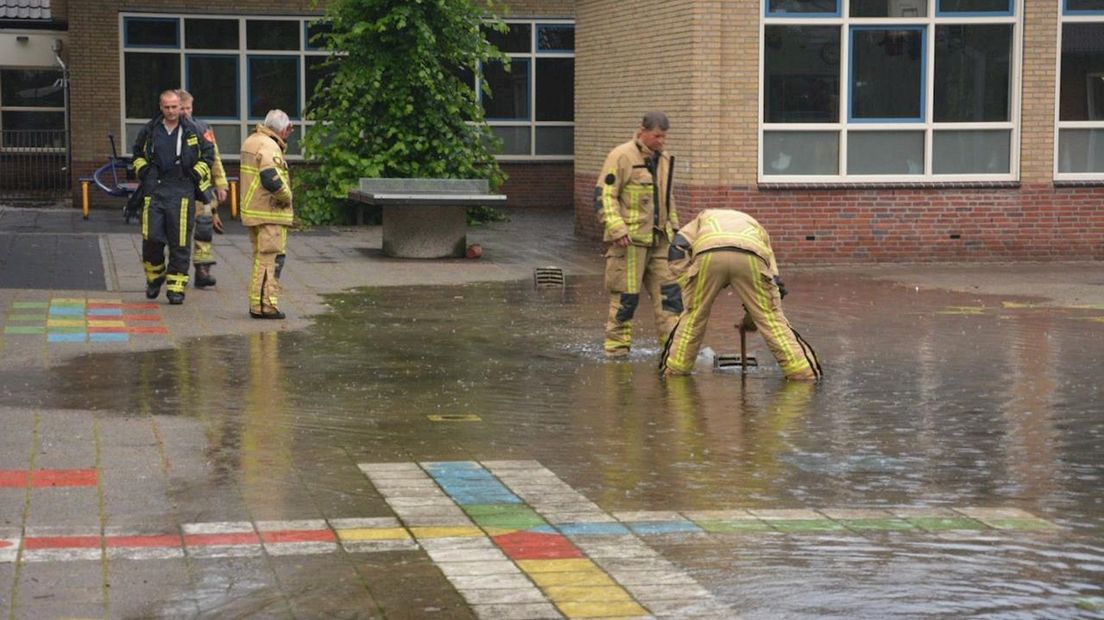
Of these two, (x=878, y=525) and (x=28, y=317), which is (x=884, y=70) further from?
(x=878, y=525)

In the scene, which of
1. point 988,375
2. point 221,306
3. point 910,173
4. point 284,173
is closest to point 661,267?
point 988,375

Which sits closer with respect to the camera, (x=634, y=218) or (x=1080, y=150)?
(x=634, y=218)

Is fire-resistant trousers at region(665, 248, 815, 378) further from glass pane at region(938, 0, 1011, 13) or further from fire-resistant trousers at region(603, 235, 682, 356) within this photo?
glass pane at region(938, 0, 1011, 13)

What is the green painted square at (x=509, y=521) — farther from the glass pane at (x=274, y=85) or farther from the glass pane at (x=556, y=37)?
the glass pane at (x=556, y=37)

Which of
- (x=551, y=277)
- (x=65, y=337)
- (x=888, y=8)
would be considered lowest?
(x=65, y=337)

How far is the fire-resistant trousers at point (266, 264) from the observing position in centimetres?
1402

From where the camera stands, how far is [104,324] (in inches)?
535

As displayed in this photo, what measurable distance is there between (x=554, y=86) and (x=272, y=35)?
5237mm

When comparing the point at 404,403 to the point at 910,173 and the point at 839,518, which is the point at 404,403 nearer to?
the point at 839,518

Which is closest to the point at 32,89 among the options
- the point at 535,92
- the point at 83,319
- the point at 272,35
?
the point at 272,35

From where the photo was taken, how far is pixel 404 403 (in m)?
10.2

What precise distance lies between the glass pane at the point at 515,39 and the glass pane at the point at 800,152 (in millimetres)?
12331

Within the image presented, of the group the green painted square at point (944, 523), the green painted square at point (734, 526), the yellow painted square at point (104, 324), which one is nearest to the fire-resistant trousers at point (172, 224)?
the yellow painted square at point (104, 324)

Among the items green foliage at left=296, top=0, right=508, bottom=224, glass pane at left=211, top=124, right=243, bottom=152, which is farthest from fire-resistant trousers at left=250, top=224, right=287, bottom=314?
glass pane at left=211, top=124, right=243, bottom=152
